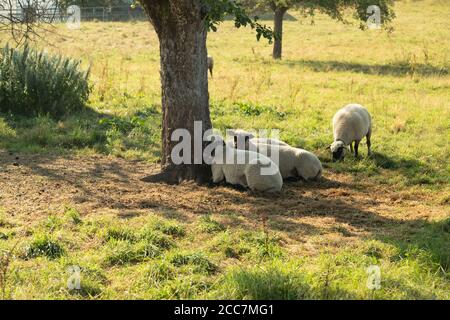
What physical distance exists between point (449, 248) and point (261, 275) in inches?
99.5

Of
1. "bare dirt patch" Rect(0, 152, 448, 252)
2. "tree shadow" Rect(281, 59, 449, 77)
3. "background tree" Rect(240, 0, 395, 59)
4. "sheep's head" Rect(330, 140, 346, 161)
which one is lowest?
"bare dirt patch" Rect(0, 152, 448, 252)

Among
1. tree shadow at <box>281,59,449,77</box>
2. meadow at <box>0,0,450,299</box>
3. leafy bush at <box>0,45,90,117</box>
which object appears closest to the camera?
meadow at <box>0,0,450,299</box>

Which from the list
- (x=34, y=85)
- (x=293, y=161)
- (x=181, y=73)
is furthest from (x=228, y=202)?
(x=34, y=85)

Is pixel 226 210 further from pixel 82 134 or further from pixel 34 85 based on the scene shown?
pixel 34 85

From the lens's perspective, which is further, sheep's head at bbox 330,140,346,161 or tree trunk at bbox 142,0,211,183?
sheep's head at bbox 330,140,346,161

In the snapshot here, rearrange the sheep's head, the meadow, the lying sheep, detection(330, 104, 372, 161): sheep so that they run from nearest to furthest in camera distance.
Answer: the meadow
the lying sheep
the sheep's head
detection(330, 104, 372, 161): sheep

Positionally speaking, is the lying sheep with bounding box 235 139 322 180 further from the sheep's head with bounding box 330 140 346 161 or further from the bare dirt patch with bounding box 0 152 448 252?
the sheep's head with bounding box 330 140 346 161

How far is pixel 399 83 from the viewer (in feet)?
66.6

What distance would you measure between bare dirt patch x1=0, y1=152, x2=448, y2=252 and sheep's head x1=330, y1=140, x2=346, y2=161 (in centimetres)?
88

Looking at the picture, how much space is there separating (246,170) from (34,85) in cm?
695

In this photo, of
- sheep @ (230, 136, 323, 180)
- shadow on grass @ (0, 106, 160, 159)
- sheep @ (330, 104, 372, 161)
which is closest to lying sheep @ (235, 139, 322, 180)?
sheep @ (230, 136, 323, 180)

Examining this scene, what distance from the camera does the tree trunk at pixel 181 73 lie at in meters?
9.27

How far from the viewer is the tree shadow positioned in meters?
23.2
